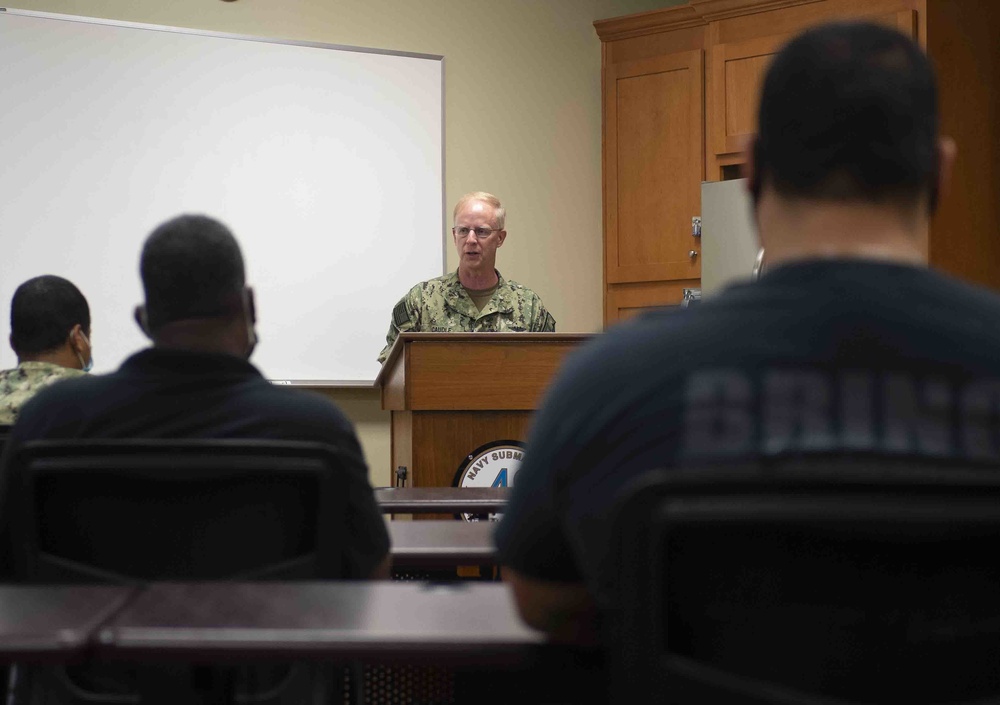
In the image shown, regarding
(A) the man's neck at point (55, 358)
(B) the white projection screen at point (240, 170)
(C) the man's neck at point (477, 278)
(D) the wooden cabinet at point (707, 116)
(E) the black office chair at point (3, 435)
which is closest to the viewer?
(E) the black office chair at point (3, 435)

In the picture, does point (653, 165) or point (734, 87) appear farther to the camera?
point (653, 165)

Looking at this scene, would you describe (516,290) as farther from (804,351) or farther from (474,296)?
(804,351)

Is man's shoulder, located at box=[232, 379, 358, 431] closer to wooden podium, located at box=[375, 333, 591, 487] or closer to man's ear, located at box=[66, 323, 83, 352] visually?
man's ear, located at box=[66, 323, 83, 352]

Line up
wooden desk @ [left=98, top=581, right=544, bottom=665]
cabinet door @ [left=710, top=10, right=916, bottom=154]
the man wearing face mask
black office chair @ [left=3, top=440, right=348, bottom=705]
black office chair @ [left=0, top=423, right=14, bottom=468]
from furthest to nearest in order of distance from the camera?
cabinet door @ [left=710, top=10, right=916, bottom=154] → the man wearing face mask → black office chair @ [left=0, top=423, right=14, bottom=468] → black office chair @ [left=3, top=440, right=348, bottom=705] → wooden desk @ [left=98, top=581, right=544, bottom=665]

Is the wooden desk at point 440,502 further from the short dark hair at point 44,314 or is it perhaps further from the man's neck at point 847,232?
the short dark hair at point 44,314

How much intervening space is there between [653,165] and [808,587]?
480 cm

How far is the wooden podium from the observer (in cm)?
305

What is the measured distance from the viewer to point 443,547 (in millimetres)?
1383

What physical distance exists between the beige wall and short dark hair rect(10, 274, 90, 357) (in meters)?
2.66

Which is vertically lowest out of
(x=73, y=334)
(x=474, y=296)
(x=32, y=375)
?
(x=32, y=375)

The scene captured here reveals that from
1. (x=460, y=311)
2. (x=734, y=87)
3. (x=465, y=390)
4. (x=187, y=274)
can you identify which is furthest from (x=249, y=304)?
(x=734, y=87)

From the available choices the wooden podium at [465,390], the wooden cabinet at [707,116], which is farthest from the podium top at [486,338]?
the wooden cabinet at [707,116]

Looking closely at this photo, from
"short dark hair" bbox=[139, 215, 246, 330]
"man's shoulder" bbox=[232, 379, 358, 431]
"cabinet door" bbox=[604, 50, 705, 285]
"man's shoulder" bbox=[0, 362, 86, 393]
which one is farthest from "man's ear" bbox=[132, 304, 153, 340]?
"cabinet door" bbox=[604, 50, 705, 285]

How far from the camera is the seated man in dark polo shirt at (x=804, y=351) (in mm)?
789
